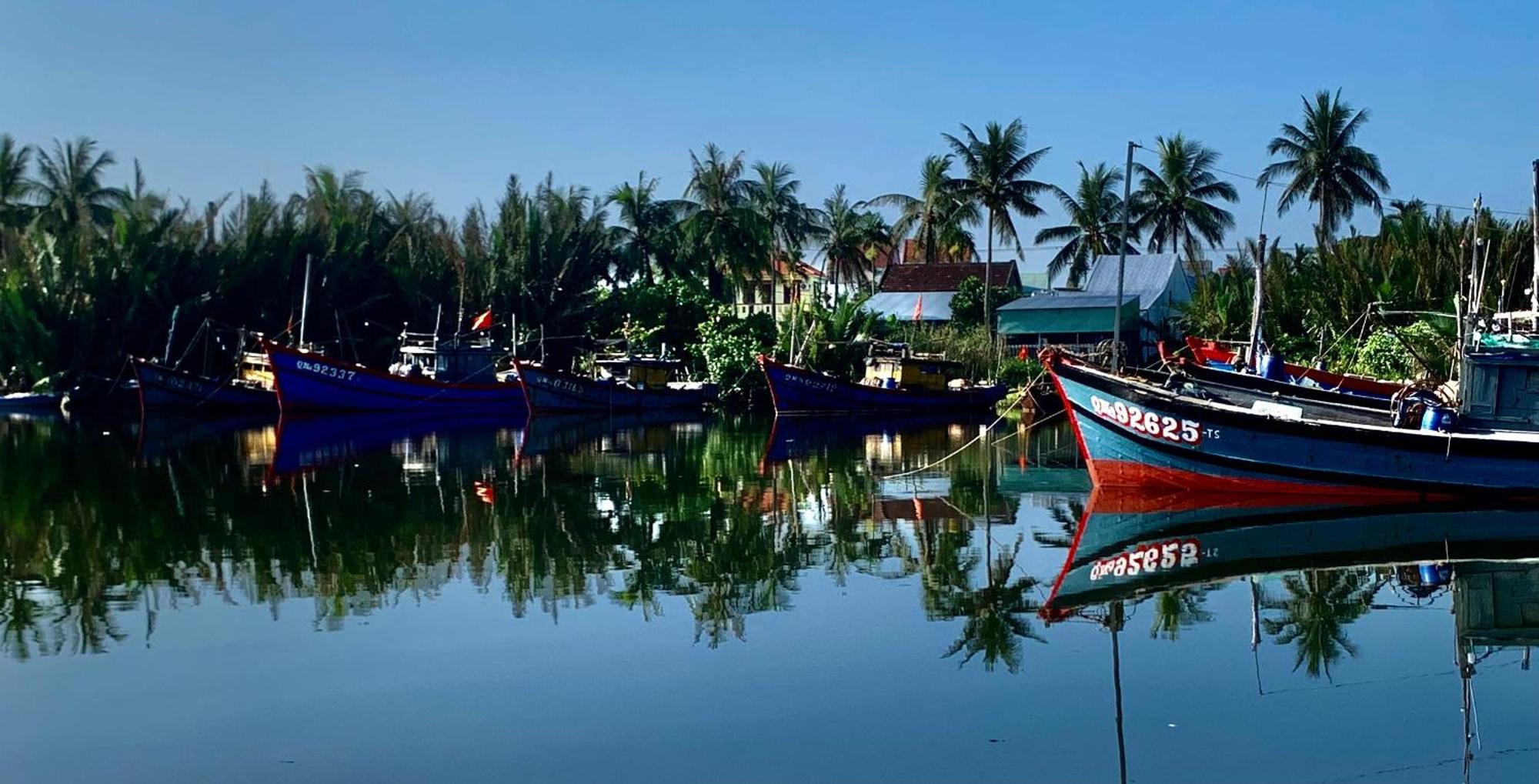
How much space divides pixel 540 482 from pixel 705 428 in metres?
14.4

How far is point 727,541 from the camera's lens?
649 inches

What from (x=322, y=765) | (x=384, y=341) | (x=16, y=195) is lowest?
(x=322, y=765)

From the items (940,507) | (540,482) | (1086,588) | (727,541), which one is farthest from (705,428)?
(1086,588)

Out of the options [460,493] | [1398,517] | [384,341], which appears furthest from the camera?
[384,341]

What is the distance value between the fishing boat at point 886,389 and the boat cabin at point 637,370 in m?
4.76

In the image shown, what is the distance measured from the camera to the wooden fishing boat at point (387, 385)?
1620 inches

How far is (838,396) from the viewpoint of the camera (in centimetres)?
4172

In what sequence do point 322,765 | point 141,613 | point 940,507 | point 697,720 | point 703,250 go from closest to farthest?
point 322,765 → point 697,720 → point 141,613 → point 940,507 → point 703,250

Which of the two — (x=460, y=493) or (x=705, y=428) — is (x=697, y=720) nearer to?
(x=460, y=493)

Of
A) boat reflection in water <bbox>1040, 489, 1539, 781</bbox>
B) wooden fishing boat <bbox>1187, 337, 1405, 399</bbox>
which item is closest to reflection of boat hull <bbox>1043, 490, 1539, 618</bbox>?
boat reflection in water <bbox>1040, 489, 1539, 781</bbox>

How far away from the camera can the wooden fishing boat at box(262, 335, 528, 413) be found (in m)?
41.2

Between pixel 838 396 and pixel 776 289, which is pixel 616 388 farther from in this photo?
pixel 776 289

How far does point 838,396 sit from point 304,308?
14.9 m

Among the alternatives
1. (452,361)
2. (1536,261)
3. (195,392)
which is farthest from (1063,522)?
(195,392)
